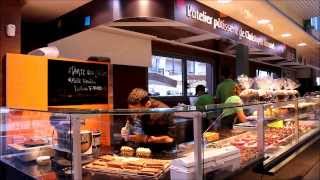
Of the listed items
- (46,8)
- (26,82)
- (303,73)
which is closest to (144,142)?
(26,82)

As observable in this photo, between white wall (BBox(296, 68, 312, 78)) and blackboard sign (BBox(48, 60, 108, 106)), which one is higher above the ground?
white wall (BBox(296, 68, 312, 78))

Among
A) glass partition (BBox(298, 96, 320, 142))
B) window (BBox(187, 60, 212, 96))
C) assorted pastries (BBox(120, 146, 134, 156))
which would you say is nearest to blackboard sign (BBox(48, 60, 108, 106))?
assorted pastries (BBox(120, 146, 134, 156))

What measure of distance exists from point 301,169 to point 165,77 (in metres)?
4.00

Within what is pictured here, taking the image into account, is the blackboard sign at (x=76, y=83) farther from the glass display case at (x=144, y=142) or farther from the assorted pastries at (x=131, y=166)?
the assorted pastries at (x=131, y=166)

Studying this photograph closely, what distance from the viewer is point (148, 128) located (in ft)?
8.04

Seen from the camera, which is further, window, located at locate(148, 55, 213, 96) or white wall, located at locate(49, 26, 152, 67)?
window, located at locate(148, 55, 213, 96)

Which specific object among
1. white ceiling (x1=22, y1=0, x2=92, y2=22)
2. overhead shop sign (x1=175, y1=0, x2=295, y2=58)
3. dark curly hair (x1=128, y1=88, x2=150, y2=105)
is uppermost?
white ceiling (x1=22, y1=0, x2=92, y2=22)

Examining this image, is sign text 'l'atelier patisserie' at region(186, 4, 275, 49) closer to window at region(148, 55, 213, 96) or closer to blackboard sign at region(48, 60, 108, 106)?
blackboard sign at region(48, 60, 108, 106)

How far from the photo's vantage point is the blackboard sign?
12.0 feet

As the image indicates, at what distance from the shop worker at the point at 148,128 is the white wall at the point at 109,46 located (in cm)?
207

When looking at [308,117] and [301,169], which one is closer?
[301,169]

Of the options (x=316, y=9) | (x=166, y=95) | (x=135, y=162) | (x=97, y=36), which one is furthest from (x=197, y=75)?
(x=135, y=162)

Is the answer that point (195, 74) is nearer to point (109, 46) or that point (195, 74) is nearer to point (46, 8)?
point (109, 46)

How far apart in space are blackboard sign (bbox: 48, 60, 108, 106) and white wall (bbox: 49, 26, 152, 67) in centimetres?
64
